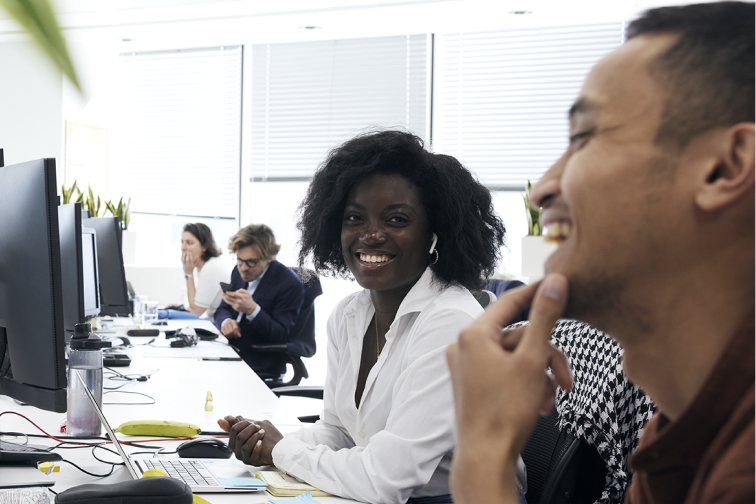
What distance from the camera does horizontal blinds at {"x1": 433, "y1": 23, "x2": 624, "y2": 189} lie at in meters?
5.30

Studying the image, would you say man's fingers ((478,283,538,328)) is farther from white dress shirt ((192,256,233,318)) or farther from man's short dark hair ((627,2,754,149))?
white dress shirt ((192,256,233,318))

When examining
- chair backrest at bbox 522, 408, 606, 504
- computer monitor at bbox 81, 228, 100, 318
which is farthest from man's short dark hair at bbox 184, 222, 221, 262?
chair backrest at bbox 522, 408, 606, 504

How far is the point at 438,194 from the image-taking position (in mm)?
1720

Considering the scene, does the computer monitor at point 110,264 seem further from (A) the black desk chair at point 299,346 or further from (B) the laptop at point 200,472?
(B) the laptop at point 200,472

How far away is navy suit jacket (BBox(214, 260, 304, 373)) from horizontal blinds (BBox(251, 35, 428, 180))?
2.04m

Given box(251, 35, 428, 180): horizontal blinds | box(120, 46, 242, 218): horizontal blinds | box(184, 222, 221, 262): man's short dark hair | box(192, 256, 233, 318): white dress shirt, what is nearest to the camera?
box(192, 256, 233, 318): white dress shirt

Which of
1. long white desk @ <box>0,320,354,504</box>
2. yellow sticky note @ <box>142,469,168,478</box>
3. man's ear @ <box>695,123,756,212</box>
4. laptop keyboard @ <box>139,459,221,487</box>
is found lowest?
long white desk @ <box>0,320,354,504</box>

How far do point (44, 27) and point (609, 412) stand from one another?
3.84 feet

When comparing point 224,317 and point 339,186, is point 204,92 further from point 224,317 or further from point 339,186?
point 339,186

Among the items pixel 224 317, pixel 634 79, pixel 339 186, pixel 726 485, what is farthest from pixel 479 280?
pixel 224 317

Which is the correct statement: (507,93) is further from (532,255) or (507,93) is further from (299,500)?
(299,500)

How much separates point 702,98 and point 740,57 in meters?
0.05

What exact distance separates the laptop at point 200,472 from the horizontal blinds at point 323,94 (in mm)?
4450

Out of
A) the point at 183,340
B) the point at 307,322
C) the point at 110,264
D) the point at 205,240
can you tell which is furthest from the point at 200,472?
the point at 205,240
